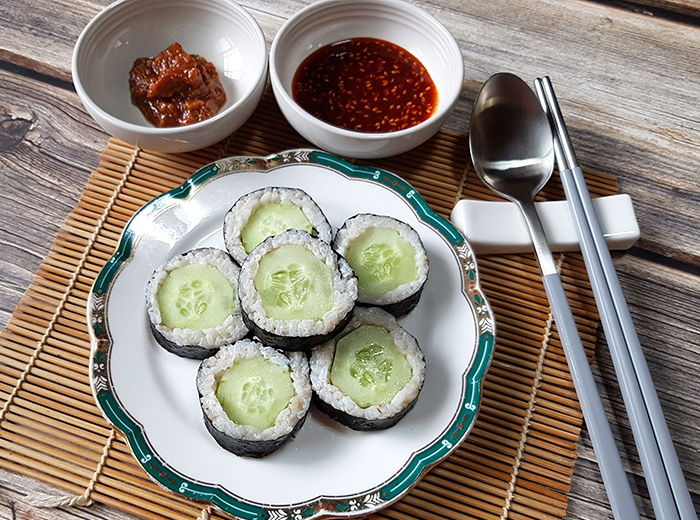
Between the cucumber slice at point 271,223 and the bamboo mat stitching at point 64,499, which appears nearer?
the bamboo mat stitching at point 64,499

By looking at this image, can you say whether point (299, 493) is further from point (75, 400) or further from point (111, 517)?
point (75, 400)

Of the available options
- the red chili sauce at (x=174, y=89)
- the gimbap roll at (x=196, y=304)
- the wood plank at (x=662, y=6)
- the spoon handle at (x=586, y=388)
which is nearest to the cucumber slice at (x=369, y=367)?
the gimbap roll at (x=196, y=304)

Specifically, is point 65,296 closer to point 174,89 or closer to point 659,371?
point 174,89

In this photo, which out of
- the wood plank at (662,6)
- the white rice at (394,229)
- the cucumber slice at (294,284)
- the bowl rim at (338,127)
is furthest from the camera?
the wood plank at (662,6)

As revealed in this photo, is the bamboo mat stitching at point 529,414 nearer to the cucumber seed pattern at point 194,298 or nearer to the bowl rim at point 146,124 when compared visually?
the cucumber seed pattern at point 194,298

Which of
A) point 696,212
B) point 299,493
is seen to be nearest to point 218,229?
point 299,493

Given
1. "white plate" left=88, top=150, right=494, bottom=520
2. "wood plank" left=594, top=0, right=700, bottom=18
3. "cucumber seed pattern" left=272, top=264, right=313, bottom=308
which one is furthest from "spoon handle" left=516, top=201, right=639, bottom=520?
"wood plank" left=594, top=0, right=700, bottom=18

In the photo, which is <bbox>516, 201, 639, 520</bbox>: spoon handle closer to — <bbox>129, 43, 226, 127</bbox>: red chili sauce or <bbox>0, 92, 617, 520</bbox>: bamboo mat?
<bbox>0, 92, 617, 520</bbox>: bamboo mat
